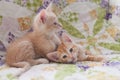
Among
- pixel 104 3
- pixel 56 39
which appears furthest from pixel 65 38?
pixel 104 3

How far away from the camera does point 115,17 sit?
182 cm

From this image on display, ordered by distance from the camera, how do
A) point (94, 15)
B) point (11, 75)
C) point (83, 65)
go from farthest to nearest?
point (94, 15), point (83, 65), point (11, 75)

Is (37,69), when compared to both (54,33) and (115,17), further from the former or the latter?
(115,17)

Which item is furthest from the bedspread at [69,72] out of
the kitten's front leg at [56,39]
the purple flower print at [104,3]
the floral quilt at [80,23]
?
the purple flower print at [104,3]

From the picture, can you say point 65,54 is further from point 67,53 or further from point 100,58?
point 100,58

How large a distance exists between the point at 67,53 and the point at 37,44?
203 millimetres

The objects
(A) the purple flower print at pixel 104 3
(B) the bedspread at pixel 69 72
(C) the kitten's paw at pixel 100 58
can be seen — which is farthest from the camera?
(A) the purple flower print at pixel 104 3

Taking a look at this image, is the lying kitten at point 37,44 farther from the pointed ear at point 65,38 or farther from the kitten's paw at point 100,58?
the kitten's paw at point 100,58

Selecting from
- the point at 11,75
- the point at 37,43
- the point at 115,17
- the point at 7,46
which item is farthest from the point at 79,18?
the point at 11,75

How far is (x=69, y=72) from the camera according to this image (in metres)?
1.36

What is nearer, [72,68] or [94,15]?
[72,68]

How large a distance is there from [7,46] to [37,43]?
26cm

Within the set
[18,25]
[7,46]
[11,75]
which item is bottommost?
[11,75]

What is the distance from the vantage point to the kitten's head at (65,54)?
151 cm
